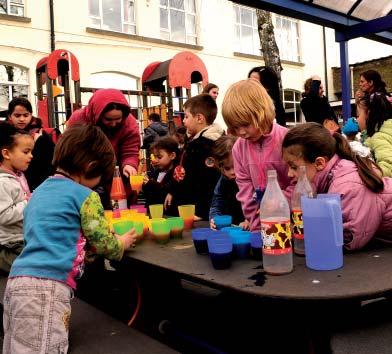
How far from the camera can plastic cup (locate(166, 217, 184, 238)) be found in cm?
225

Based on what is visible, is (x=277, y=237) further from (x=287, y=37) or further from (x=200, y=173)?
(x=287, y=37)

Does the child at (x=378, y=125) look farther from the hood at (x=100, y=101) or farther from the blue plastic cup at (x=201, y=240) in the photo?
the hood at (x=100, y=101)

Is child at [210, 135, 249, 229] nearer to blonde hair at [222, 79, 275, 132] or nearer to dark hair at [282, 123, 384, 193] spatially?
blonde hair at [222, 79, 275, 132]

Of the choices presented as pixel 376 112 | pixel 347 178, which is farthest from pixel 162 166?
pixel 347 178

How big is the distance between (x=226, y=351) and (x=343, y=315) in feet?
2.44

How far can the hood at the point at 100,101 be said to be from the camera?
3160 millimetres

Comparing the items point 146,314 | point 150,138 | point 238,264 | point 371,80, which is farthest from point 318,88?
point 238,264

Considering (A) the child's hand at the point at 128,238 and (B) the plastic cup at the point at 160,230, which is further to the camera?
(B) the plastic cup at the point at 160,230

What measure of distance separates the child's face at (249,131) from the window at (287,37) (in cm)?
1537

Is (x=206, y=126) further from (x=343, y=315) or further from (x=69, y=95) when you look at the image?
(x=69, y=95)

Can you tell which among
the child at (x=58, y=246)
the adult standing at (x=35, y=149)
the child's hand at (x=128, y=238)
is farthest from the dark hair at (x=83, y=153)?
the adult standing at (x=35, y=149)

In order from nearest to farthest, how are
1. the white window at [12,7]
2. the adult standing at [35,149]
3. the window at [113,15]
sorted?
the adult standing at [35,149] → the white window at [12,7] → the window at [113,15]

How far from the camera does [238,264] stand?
1708 millimetres

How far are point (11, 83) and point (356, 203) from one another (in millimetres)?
10570
